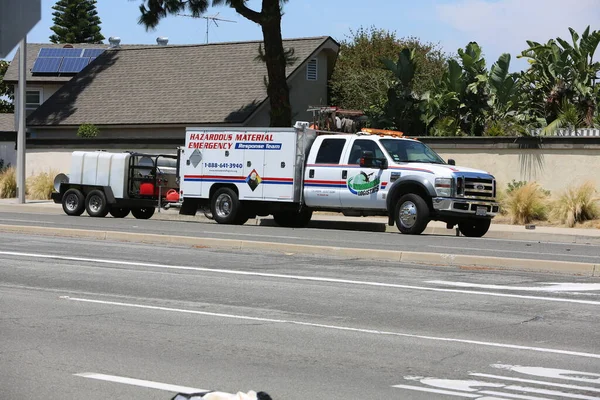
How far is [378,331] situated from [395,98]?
24122mm

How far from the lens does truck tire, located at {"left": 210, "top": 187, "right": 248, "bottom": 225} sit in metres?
23.4

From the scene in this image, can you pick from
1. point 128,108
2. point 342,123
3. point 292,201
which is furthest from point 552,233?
point 128,108

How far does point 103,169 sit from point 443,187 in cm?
1015

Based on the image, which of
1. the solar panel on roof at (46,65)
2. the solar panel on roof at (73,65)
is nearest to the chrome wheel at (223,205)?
the solar panel on roof at (73,65)

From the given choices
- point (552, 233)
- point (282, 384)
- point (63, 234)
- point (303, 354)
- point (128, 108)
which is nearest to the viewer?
point (282, 384)

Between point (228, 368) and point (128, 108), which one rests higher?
point (128, 108)

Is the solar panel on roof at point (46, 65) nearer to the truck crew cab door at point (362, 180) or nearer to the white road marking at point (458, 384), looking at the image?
the truck crew cab door at point (362, 180)

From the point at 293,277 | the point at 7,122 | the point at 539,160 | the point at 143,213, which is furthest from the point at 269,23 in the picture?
the point at 7,122

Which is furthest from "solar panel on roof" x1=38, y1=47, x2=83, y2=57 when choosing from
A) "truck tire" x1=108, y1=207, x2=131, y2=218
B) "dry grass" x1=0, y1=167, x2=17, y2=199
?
"truck tire" x1=108, y1=207, x2=131, y2=218

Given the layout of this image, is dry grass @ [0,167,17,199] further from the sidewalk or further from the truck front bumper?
the truck front bumper

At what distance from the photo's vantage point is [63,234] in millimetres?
19078

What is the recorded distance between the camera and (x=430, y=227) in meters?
23.6

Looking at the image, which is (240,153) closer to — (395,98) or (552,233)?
(552,233)

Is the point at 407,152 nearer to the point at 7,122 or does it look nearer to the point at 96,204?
the point at 96,204
